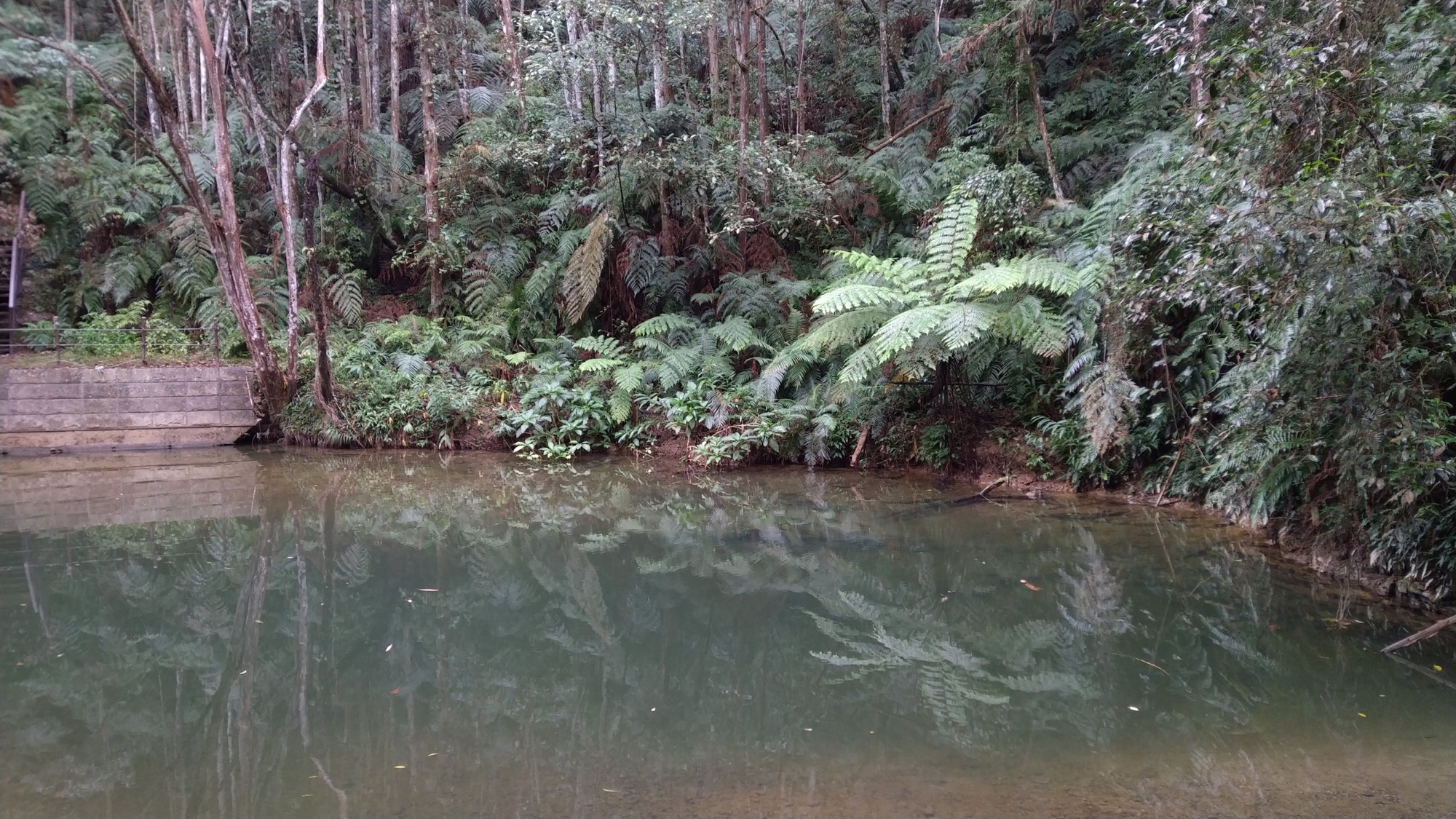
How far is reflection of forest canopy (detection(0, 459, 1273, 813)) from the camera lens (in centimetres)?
320

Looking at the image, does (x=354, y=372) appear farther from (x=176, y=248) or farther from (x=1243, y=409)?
(x=1243, y=409)

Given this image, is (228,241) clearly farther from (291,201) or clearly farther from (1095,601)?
(1095,601)

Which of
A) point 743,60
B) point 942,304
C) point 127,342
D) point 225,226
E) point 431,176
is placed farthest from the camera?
point 431,176

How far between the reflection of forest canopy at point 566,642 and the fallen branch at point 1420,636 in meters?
0.54

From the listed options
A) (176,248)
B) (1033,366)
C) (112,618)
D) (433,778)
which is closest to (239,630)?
(112,618)

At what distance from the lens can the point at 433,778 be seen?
286 centimetres

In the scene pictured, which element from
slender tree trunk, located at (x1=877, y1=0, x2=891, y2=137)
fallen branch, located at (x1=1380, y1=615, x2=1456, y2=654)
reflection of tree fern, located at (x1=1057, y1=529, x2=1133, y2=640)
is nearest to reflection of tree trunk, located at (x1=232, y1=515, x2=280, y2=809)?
reflection of tree fern, located at (x1=1057, y1=529, x2=1133, y2=640)

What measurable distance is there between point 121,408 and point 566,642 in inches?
349

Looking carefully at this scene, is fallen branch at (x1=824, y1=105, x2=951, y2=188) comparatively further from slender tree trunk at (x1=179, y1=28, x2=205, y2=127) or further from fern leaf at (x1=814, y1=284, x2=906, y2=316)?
slender tree trunk at (x1=179, y1=28, x2=205, y2=127)

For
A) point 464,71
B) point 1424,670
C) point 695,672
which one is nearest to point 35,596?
point 695,672

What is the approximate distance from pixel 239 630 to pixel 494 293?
7.84 metres

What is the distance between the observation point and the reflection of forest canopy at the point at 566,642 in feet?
10.5

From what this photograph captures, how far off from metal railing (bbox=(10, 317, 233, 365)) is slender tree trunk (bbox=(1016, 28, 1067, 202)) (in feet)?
35.3

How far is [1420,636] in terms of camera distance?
3.57 meters
